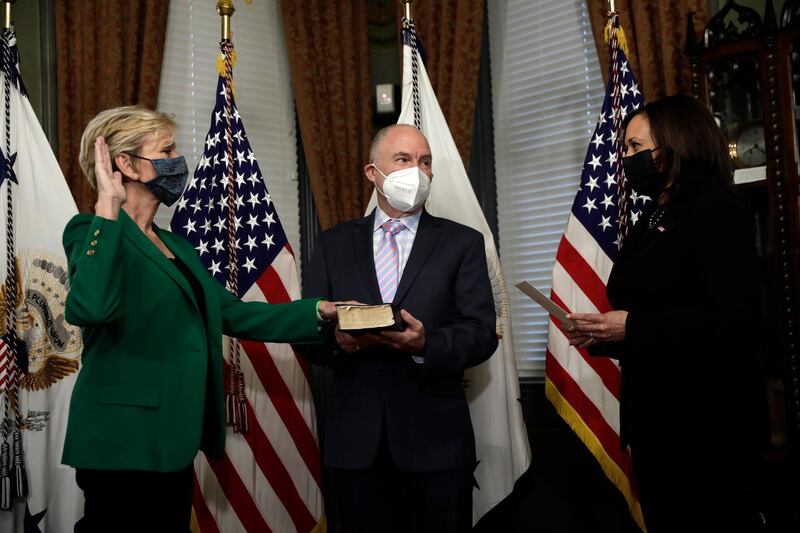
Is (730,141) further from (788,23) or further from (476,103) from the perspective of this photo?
(476,103)

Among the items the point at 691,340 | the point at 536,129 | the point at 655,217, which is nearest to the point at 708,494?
the point at 691,340

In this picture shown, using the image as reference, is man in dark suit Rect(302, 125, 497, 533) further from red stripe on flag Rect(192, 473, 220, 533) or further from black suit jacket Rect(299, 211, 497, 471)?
red stripe on flag Rect(192, 473, 220, 533)

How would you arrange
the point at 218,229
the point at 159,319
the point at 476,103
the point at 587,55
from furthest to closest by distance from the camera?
the point at 476,103, the point at 587,55, the point at 218,229, the point at 159,319

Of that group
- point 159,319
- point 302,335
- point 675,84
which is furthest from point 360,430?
point 675,84

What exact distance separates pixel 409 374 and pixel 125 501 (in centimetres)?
88

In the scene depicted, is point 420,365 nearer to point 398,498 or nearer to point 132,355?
point 398,498

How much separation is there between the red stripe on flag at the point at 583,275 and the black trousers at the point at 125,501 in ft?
5.88

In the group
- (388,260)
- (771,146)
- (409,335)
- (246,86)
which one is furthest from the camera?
(246,86)

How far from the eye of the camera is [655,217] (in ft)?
7.02

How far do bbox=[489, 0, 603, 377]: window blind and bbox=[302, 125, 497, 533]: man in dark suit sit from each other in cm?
136

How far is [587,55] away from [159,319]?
102 inches

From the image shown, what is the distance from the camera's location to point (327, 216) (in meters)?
4.00

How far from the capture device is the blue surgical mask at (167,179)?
211 cm

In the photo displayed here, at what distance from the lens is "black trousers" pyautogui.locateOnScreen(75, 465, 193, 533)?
1.83 metres
